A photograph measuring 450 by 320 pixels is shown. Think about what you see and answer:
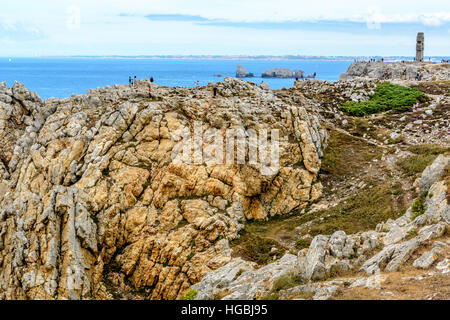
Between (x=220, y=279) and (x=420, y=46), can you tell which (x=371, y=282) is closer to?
(x=220, y=279)

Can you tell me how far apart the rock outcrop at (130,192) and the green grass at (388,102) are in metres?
14.5

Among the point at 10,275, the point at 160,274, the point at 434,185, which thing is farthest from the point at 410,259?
the point at 10,275

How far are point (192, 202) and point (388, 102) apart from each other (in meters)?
34.4

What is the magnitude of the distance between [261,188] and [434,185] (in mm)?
13096

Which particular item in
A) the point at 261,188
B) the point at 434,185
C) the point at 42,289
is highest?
the point at 434,185

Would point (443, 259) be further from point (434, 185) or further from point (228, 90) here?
point (228, 90)

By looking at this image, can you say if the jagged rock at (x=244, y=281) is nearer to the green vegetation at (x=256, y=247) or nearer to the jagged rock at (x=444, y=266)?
the green vegetation at (x=256, y=247)

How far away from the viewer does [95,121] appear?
121ft

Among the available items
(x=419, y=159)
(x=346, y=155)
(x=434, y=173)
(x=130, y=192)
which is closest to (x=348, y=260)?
(x=434, y=173)

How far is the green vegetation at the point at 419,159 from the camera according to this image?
3192cm

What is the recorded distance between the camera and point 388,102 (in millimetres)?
53281

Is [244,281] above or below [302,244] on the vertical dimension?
above

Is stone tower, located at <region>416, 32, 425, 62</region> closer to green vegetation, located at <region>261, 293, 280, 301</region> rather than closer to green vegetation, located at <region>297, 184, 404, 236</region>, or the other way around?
green vegetation, located at <region>297, 184, 404, 236</region>

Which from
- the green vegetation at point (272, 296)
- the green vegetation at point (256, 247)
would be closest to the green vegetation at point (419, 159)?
the green vegetation at point (256, 247)
